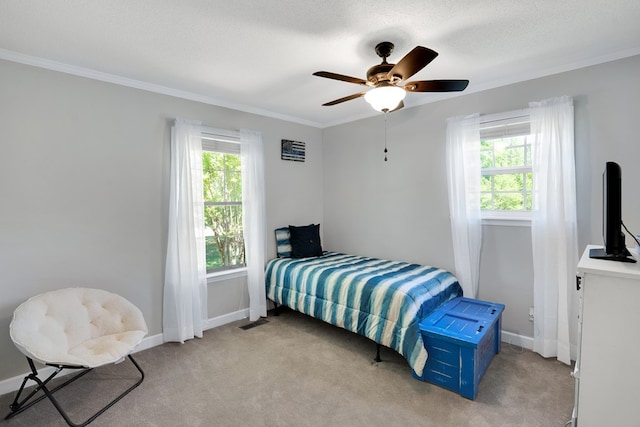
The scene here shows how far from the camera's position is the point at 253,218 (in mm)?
3701

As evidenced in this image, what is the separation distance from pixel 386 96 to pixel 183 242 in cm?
235

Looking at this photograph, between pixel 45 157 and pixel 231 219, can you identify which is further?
pixel 231 219

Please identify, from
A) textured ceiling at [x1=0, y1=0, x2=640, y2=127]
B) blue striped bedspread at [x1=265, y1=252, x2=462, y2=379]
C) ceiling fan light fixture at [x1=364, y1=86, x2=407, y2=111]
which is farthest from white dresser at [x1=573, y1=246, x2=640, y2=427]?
textured ceiling at [x1=0, y1=0, x2=640, y2=127]

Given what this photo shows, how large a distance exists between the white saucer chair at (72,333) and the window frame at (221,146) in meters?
1.08

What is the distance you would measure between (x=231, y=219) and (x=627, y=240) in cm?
372

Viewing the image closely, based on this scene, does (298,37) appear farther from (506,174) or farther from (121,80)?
(506,174)

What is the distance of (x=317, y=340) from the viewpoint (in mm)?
3158

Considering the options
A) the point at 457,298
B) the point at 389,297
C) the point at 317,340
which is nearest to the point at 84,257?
the point at 317,340

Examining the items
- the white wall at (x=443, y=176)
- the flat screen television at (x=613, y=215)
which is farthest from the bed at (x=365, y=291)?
the flat screen television at (x=613, y=215)

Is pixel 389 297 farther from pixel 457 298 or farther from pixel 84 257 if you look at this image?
pixel 84 257

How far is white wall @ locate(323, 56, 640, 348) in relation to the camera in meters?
2.45

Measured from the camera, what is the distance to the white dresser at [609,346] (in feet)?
4.33

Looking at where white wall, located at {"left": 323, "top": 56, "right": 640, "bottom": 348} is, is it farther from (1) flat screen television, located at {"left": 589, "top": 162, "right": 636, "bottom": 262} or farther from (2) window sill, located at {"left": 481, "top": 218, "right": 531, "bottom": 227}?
(1) flat screen television, located at {"left": 589, "top": 162, "right": 636, "bottom": 262}

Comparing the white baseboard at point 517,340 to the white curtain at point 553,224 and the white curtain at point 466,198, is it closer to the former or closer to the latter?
the white curtain at point 553,224
